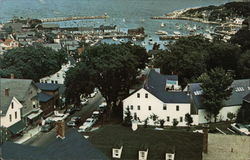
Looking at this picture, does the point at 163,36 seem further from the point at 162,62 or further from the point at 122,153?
the point at 122,153

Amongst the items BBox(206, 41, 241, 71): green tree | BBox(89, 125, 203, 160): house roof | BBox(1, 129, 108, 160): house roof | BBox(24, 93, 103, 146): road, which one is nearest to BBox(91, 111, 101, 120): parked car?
BBox(24, 93, 103, 146): road

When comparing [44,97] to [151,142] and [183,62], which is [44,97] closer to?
[183,62]

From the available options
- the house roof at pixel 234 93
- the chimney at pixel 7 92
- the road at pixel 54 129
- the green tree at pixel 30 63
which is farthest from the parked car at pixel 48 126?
the house roof at pixel 234 93

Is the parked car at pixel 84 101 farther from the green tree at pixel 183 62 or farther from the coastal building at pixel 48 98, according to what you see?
the green tree at pixel 183 62

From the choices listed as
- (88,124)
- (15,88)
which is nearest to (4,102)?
(15,88)

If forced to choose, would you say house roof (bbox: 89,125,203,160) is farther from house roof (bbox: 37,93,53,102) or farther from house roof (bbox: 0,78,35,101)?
house roof (bbox: 37,93,53,102)

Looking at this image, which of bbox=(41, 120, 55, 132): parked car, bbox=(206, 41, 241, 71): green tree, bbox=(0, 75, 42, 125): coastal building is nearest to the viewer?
bbox=(41, 120, 55, 132): parked car

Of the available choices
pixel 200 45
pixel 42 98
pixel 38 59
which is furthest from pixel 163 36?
pixel 42 98
